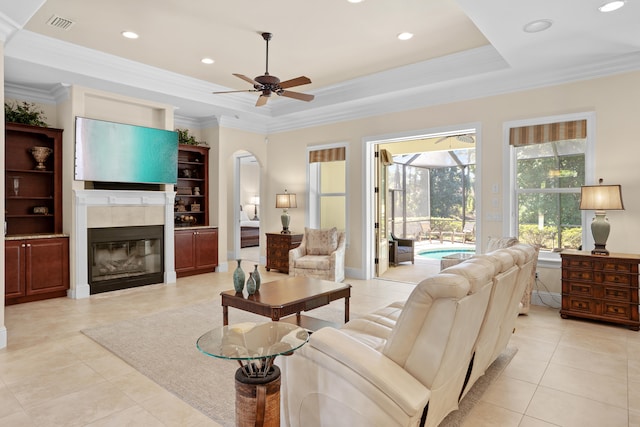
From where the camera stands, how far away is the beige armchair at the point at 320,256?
584cm

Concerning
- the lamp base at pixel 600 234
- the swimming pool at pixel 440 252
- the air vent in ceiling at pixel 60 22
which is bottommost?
the swimming pool at pixel 440 252

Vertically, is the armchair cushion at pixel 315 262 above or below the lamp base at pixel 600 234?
below

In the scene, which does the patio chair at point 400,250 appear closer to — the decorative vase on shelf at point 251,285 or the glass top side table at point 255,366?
the decorative vase on shelf at point 251,285

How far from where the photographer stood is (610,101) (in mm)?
4398

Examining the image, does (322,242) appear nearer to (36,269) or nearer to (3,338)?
(36,269)

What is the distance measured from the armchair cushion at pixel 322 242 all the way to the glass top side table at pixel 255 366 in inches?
175

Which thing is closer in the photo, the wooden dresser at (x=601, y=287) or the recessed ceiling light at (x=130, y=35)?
the wooden dresser at (x=601, y=287)

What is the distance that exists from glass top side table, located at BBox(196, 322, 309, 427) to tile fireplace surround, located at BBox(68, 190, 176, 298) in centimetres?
439

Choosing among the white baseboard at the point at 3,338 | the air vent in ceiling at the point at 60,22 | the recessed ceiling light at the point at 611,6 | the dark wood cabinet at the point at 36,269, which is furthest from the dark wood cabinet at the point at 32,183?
the recessed ceiling light at the point at 611,6

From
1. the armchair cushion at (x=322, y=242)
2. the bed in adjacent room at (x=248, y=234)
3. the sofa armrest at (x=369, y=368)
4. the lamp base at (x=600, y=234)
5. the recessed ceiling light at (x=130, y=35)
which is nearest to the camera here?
the sofa armrest at (x=369, y=368)

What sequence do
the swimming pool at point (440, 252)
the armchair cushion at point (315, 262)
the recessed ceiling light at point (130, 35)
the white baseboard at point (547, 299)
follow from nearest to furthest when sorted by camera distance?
the recessed ceiling light at point (130, 35), the white baseboard at point (547, 299), the armchair cushion at point (315, 262), the swimming pool at point (440, 252)

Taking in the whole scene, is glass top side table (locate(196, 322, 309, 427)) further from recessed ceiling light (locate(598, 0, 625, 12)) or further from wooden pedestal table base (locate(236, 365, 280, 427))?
recessed ceiling light (locate(598, 0, 625, 12))

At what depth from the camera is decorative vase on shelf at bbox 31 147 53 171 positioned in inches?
209

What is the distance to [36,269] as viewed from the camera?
4973 mm
